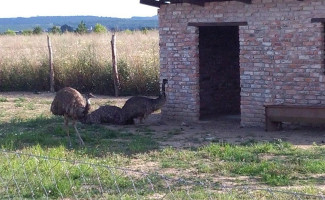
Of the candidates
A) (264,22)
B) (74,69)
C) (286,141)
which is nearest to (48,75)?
(74,69)

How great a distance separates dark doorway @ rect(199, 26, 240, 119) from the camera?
61.6 feet

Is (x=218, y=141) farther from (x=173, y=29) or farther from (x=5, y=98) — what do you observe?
(x=5, y=98)

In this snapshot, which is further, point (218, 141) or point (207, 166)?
point (218, 141)

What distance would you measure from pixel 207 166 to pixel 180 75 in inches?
241

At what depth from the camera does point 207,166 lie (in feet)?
38.9

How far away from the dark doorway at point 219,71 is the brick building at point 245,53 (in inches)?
1.0

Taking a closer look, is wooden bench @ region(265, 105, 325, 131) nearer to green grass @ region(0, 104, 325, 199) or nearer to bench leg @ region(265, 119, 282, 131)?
bench leg @ region(265, 119, 282, 131)

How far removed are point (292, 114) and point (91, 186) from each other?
6170 mm

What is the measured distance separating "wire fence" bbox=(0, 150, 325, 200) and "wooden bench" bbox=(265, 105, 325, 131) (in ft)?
16.1

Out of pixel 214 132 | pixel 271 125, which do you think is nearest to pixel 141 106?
pixel 214 132

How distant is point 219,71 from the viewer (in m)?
19.2

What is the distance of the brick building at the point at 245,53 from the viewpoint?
15.5 metres

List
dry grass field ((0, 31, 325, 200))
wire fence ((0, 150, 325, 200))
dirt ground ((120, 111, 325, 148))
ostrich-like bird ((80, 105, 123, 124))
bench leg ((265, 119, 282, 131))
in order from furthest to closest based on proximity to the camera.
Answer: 1. ostrich-like bird ((80, 105, 123, 124))
2. bench leg ((265, 119, 282, 131))
3. dirt ground ((120, 111, 325, 148))
4. dry grass field ((0, 31, 325, 200))
5. wire fence ((0, 150, 325, 200))

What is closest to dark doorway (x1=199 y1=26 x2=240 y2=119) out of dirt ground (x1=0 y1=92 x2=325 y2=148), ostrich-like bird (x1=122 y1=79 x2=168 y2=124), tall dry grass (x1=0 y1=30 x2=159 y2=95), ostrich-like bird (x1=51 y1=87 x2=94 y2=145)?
dirt ground (x1=0 y1=92 x2=325 y2=148)
